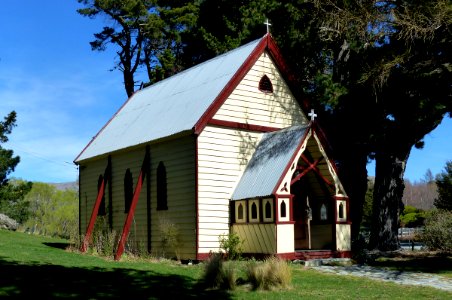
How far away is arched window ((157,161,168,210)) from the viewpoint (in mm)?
23281

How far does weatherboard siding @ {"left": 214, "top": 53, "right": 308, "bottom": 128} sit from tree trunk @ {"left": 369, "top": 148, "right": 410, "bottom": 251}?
508cm

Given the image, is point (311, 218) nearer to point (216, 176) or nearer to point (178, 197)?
point (216, 176)

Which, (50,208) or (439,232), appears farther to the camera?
(50,208)

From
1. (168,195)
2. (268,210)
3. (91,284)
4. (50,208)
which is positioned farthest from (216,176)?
(50,208)

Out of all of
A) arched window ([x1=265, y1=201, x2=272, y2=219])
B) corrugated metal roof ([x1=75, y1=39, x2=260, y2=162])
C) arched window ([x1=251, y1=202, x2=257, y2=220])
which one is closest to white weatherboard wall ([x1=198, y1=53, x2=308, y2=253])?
corrugated metal roof ([x1=75, y1=39, x2=260, y2=162])

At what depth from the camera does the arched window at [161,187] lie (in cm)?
2328

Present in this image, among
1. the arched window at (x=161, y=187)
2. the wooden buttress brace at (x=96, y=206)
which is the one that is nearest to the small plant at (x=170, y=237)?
the arched window at (x=161, y=187)

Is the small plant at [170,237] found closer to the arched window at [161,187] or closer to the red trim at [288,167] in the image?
the arched window at [161,187]

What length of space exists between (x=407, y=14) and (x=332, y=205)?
737 centimetres

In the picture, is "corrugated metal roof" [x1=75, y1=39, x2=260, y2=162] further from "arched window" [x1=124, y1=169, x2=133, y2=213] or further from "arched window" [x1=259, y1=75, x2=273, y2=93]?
"arched window" [x1=124, y1=169, x2=133, y2=213]

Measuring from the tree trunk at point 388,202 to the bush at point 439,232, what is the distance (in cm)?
145

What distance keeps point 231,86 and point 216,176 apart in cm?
345

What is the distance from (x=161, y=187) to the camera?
77.2ft

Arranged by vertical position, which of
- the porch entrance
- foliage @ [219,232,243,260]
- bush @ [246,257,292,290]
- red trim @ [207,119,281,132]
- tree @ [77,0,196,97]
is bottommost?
bush @ [246,257,292,290]
